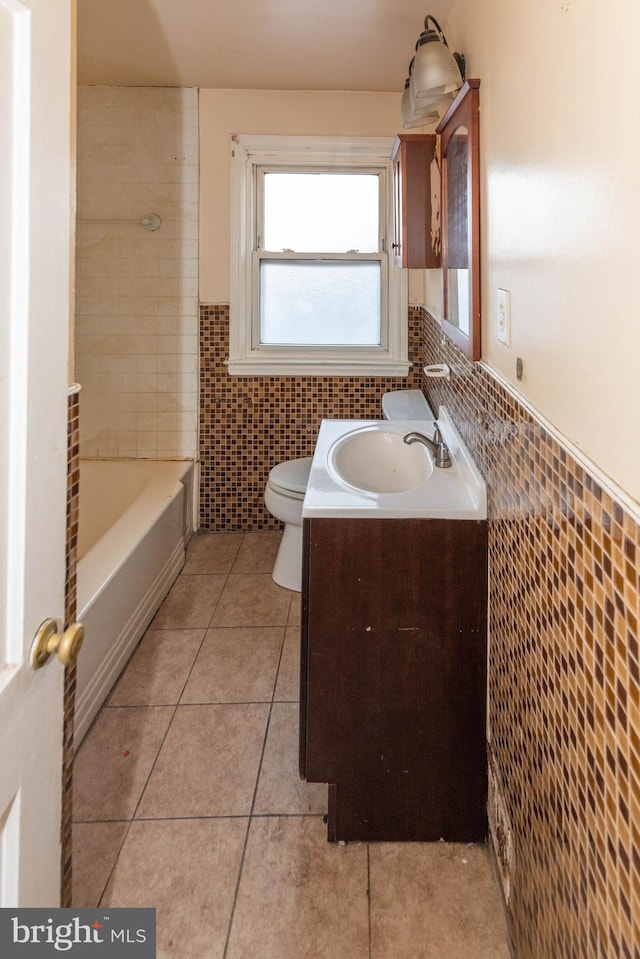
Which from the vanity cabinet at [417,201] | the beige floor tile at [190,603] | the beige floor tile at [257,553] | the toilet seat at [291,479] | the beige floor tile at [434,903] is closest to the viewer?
the beige floor tile at [434,903]

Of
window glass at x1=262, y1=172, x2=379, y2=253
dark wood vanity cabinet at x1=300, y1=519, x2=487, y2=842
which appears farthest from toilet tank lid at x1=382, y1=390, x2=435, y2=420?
dark wood vanity cabinet at x1=300, y1=519, x2=487, y2=842

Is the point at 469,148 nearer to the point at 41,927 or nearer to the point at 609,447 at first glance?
the point at 609,447

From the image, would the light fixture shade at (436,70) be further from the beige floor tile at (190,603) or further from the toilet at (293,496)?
the beige floor tile at (190,603)

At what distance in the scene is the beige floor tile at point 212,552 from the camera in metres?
3.07

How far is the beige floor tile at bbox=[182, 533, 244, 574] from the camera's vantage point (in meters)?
3.07

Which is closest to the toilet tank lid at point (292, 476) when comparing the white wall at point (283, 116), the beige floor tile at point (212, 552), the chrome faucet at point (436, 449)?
the beige floor tile at point (212, 552)

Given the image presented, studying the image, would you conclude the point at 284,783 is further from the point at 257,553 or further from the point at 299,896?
the point at 257,553

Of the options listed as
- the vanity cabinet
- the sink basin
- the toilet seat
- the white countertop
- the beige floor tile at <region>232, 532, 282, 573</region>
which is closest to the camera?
the white countertop

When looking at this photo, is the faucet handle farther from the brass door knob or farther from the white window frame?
the white window frame

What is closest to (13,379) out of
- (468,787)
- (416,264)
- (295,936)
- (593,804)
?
(593,804)

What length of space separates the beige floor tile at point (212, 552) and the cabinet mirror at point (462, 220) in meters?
1.53

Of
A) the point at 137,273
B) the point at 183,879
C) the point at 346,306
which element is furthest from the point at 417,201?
the point at 183,879

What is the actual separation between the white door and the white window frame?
8.34ft

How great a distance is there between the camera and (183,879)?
55.9 inches
